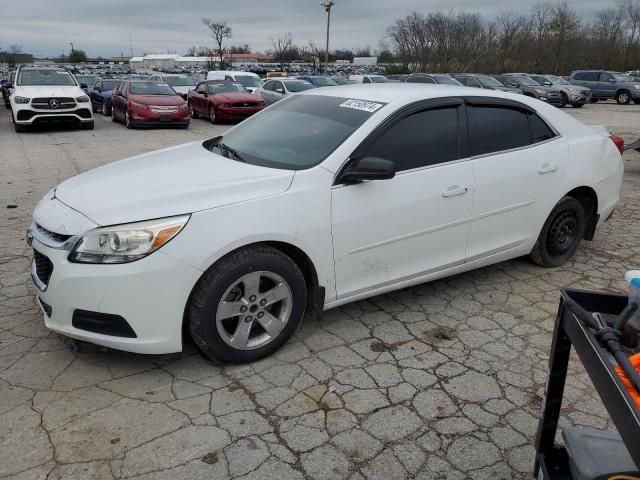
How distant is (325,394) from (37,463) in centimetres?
142

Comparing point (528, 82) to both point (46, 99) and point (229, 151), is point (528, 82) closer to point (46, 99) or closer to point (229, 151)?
point (46, 99)

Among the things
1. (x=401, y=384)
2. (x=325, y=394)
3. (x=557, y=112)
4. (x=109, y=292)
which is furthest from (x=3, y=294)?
(x=557, y=112)

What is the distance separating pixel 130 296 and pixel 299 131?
172 centimetres

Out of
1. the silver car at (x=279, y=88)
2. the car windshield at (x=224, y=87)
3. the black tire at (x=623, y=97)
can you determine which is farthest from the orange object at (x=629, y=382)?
the black tire at (x=623, y=97)

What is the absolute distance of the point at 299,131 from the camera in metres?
3.78

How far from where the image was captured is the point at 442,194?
363cm

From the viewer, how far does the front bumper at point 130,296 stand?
271 centimetres

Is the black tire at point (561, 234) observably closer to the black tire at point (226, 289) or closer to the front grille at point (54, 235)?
the black tire at point (226, 289)

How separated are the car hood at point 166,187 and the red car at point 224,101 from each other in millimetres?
13383

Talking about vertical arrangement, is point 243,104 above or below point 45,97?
below

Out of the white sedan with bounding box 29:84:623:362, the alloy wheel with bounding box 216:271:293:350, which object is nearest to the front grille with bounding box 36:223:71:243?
the white sedan with bounding box 29:84:623:362

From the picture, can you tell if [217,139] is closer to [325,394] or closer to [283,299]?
[283,299]

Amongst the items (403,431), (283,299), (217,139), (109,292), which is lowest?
(403,431)

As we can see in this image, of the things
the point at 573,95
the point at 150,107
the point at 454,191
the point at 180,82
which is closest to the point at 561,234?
the point at 454,191
